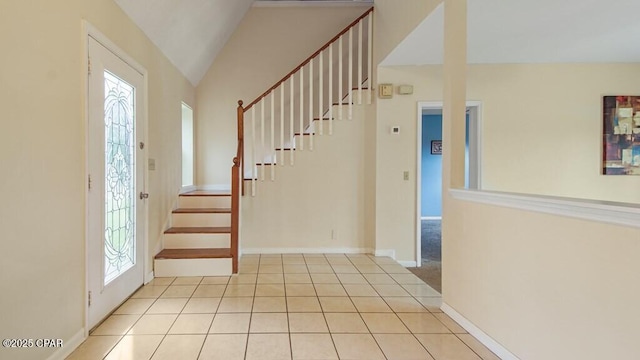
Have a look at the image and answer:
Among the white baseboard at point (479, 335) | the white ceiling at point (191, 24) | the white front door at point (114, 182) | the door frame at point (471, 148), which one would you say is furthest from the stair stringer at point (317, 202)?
the white baseboard at point (479, 335)

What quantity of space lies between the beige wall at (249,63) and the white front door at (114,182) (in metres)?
1.94

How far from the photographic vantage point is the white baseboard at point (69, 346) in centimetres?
187

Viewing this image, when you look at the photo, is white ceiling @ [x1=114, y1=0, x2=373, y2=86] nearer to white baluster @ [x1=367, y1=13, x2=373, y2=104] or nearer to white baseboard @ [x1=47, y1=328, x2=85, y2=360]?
white baluster @ [x1=367, y1=13, x2=373, y2=104]

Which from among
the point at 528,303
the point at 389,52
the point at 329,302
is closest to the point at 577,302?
the point at 528,303

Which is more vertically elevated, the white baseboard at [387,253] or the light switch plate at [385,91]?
the light switch plate at [385,91]

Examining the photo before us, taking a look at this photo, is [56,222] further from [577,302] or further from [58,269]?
[577,302]

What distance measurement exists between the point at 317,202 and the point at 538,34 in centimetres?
306

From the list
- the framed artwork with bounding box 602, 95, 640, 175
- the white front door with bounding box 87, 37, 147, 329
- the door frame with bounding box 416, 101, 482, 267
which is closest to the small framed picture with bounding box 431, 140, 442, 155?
the door frame with bounding box 416, 101, 482, 267

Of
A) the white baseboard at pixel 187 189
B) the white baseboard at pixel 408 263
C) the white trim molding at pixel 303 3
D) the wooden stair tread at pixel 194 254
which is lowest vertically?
the white baseboard at pixel 408 263

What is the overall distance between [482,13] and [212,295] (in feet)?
11.2

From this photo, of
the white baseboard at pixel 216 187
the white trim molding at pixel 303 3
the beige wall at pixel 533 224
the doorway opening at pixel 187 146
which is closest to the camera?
the beige wall at pixel 533 224

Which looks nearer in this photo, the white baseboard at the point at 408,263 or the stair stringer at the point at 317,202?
the white baseboard at the point at 408,263

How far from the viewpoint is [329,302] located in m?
2.83

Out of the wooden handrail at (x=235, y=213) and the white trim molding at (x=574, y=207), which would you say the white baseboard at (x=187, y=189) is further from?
the white trim molding at (x=574, y=207)
